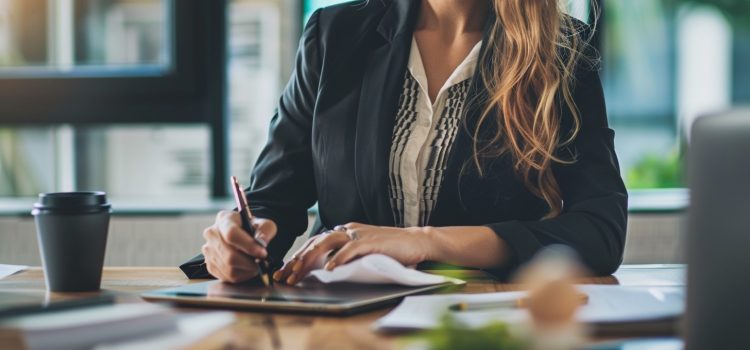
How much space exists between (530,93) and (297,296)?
0.73m

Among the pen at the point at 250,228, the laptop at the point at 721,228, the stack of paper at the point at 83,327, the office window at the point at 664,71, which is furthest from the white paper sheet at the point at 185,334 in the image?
the office window at the point at 664,71

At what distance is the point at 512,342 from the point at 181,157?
2.48 meters

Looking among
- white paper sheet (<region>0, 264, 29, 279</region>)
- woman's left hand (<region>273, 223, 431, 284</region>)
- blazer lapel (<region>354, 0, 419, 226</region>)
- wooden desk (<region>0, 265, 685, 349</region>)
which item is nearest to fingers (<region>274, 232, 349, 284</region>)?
woman's left hand (<region>273, 223, 431, 284</region>)

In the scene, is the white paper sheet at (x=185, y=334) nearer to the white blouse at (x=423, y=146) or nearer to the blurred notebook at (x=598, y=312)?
the blurred notebook at (x=598, y=312)

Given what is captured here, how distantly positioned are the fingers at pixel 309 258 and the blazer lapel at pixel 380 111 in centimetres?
36

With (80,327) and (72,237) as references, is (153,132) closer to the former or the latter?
(72,237)

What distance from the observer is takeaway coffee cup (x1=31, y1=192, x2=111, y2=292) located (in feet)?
A: 3.67

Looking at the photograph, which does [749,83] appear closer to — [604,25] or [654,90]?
[654,90]

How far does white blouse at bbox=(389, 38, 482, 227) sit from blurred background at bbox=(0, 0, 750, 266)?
1.21 m

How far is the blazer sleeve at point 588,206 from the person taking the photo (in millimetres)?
1273

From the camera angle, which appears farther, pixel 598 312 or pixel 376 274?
pixel 376 274

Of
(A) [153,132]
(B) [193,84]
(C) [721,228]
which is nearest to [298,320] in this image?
(C) [721,228]

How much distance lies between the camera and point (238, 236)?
1.14 meters

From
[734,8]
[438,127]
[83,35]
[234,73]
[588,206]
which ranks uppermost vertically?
[734,8]
